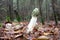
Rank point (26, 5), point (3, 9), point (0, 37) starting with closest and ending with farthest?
point (0, 37)
point (3, 9)
point (26, 5)

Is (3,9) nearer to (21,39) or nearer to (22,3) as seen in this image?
(22,3)

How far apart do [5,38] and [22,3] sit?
2746cm

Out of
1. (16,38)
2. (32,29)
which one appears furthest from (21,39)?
(32,29)

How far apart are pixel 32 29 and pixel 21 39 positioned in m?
0.83

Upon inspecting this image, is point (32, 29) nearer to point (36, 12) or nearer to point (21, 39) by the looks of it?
point (36, 12)

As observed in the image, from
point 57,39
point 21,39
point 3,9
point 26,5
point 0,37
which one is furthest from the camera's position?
point 26,5

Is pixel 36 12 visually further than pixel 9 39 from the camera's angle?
Yes

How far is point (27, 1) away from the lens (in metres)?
29.9

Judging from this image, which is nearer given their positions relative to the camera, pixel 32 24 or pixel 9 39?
pixel 9 39

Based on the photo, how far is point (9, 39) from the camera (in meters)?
2.53

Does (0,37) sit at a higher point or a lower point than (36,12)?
lower

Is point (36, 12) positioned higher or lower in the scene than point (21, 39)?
higher

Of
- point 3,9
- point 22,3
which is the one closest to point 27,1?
point 22,3

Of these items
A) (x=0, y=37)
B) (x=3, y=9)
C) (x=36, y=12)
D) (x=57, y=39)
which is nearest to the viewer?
(x=0, y=37)
